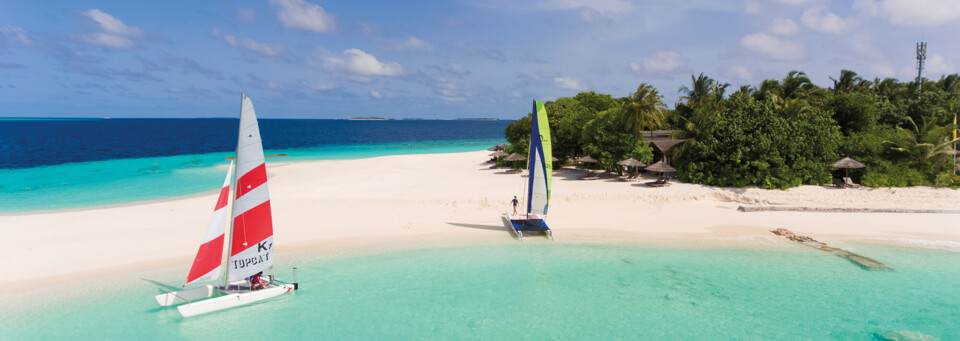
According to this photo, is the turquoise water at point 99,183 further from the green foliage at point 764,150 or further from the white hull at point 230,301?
the green foliage at point 764,150

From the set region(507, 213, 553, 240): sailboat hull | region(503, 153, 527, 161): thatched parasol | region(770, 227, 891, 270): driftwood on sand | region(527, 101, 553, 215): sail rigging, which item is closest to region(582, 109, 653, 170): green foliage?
region(503, 153, 527, 161): thatched parasol

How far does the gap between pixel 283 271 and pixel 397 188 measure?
587 inches

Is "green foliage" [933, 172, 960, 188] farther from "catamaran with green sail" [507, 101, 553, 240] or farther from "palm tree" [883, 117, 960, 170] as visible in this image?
"catamaran with green sail" [507, 101, 553, 240]

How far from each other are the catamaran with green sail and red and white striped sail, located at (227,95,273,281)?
1068 centimetres

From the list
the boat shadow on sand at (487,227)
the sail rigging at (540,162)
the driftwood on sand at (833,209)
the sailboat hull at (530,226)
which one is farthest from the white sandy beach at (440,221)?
the sail rigging at (540,162)

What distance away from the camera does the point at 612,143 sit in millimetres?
34562

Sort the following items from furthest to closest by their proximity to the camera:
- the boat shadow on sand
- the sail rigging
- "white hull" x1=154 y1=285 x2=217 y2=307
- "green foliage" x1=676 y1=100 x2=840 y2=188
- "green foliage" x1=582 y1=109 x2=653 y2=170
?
"green foliage" x1=582 y1=109 x2=653 y2=170
"green foliage" x1=676 y1=100 x2=840 y2=188
the boat shadow on sand
the sail rigging
"white hull" x1=154 y1=285 x2=217 y2=307

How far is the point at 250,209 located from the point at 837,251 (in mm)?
23455

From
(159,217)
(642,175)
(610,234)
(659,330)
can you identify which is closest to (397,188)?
(159,217)

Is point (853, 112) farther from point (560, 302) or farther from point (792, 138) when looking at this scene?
point (560, 302)

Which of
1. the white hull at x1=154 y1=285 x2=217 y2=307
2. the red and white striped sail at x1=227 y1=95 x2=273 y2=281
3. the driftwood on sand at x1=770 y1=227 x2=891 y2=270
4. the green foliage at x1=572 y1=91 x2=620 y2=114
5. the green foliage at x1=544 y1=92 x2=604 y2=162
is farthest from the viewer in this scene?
the green foliage at x1=572 y1=91 x2=620 y2=114

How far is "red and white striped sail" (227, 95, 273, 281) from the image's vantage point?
1202 centimetres

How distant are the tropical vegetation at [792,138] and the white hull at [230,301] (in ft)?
85.8

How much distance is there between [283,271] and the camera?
1675 centimetres
